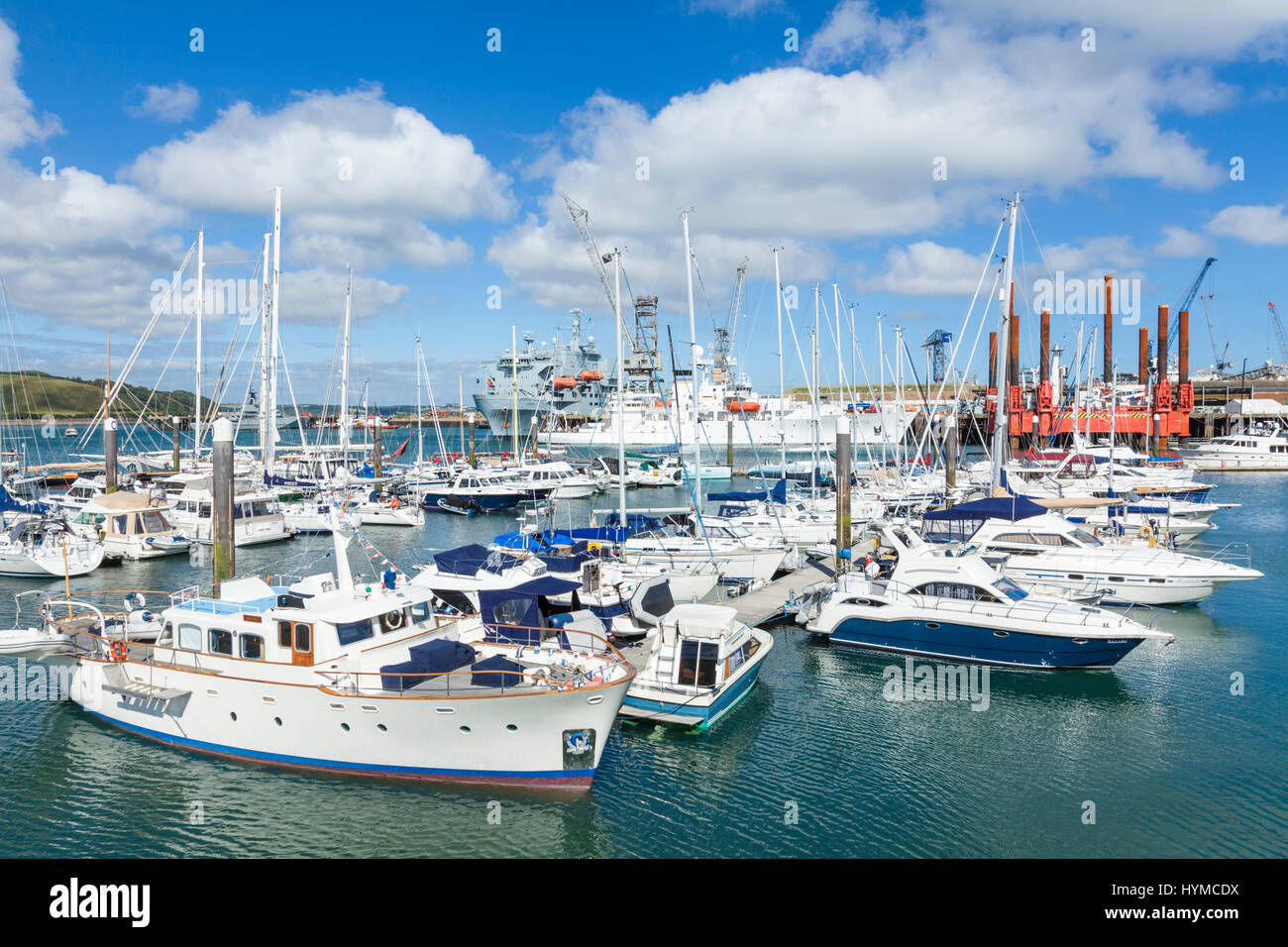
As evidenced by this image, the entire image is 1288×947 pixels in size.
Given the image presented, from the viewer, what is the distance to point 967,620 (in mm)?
21703

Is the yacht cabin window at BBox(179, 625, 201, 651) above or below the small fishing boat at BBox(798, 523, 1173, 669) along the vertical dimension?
above

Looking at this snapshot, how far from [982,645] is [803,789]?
877cm

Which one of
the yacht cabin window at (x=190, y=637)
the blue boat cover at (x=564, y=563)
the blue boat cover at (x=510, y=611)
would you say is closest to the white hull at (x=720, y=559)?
the blue boat cover at (x=564, y=563)

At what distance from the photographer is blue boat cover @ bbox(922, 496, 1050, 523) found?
3002cm

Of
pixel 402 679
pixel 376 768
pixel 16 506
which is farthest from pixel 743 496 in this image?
pixel 16 506

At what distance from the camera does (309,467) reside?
203 ft

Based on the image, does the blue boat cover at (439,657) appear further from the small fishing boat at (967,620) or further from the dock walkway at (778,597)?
the small fishing boat at (967,620)

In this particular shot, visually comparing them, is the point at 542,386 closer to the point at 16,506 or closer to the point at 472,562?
the point at 16,506

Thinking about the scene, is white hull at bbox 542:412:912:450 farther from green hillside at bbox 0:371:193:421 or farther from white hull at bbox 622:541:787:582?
green hillside at bbox 0:371:193:421

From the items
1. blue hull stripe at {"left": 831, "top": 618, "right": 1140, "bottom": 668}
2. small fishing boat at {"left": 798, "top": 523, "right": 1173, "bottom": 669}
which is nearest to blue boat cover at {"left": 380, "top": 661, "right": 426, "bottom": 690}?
small fishing boat at {"left": 798, "top": 523, "right": 1173, "bottom": 669}

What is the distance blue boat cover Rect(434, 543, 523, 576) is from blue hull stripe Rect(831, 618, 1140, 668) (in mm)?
9727
